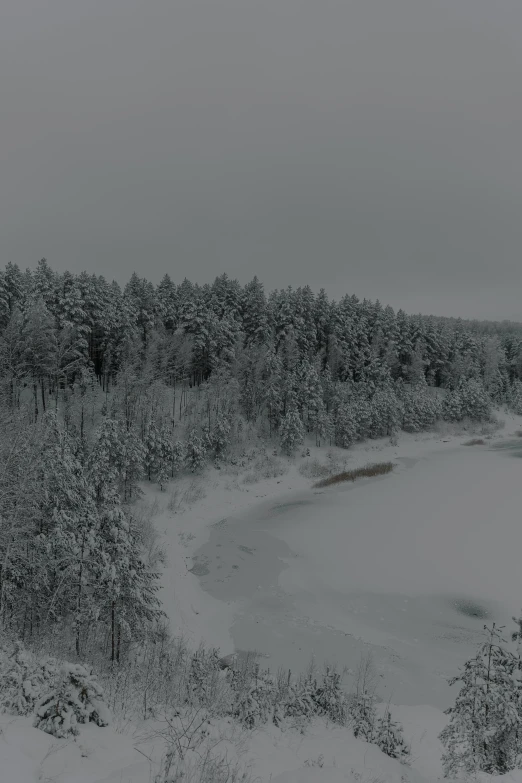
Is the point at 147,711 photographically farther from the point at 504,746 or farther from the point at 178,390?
the point at 178,390

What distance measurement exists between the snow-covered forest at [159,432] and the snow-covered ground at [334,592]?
33.8 inches

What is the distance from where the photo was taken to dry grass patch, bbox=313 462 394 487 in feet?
135

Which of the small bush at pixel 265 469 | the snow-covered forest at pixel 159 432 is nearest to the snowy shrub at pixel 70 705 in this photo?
the snow-covered forest at pixel 159 432

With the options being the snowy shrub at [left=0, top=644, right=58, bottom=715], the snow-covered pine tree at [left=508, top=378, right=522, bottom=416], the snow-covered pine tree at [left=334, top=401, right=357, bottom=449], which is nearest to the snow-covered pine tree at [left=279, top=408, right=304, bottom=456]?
the snow-covered pine tree at [left=334, top=401, right=357, bottom=449]

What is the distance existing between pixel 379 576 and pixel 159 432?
21512mm

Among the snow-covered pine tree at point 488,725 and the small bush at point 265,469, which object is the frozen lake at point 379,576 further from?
the snow-covered pine tree at point 488,725

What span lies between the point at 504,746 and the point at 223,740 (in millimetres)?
4606

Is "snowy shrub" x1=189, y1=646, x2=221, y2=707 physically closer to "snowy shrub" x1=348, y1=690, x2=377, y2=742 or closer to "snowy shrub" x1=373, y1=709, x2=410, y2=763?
"snowy shrub" x1=348, y1=690, x2=377, y2=742

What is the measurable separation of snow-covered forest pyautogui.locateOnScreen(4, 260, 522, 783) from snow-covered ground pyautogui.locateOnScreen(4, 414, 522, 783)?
2.82 feet

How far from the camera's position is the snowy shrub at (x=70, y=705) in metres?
5.24

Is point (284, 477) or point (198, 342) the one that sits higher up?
point (198, 342)

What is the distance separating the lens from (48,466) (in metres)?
17.2

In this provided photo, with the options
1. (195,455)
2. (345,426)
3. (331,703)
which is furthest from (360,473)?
(331,703)

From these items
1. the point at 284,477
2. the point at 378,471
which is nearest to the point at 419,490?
the point at 378,471
